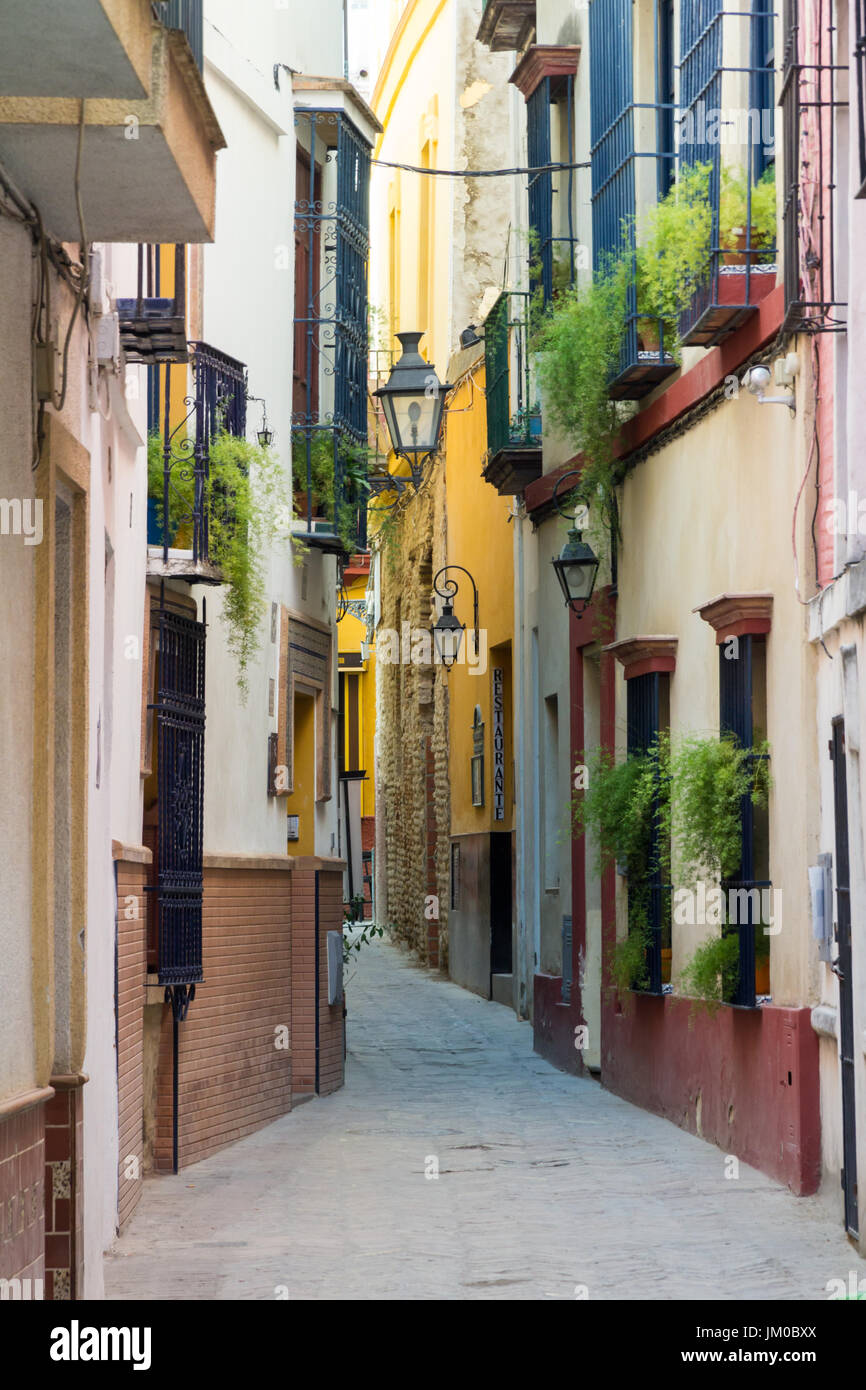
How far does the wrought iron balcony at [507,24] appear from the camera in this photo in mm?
18125

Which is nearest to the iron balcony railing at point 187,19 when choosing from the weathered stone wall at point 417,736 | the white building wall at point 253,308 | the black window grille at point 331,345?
the white building wall at point 253,308

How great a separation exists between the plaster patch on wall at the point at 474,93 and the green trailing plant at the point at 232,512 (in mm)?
13905

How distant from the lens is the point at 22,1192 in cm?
587

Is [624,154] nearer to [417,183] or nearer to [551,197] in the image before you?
[551,197]

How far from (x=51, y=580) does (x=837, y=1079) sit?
4482 mm

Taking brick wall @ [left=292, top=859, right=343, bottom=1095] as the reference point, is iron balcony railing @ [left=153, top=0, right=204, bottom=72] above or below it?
above

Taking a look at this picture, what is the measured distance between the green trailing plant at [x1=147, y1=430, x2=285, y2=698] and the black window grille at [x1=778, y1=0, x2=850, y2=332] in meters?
3.36

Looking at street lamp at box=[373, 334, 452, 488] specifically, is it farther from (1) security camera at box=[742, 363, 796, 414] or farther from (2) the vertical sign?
(1) security camera at box=[742, 363, 796, 414]

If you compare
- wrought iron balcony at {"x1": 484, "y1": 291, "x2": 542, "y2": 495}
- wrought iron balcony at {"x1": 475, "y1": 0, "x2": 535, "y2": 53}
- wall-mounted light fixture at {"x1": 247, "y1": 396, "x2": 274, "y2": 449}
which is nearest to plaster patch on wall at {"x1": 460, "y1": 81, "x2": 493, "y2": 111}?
wrought iron balcony at {"x1": 475, "y1": 0, "x2": 535, "y2": 53}

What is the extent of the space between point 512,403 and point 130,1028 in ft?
31.3

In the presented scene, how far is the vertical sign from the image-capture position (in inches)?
846

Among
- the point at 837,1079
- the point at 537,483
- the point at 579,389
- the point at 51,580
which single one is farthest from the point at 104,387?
the point at 537,483

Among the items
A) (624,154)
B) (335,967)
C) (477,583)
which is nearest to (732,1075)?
(335,967)
